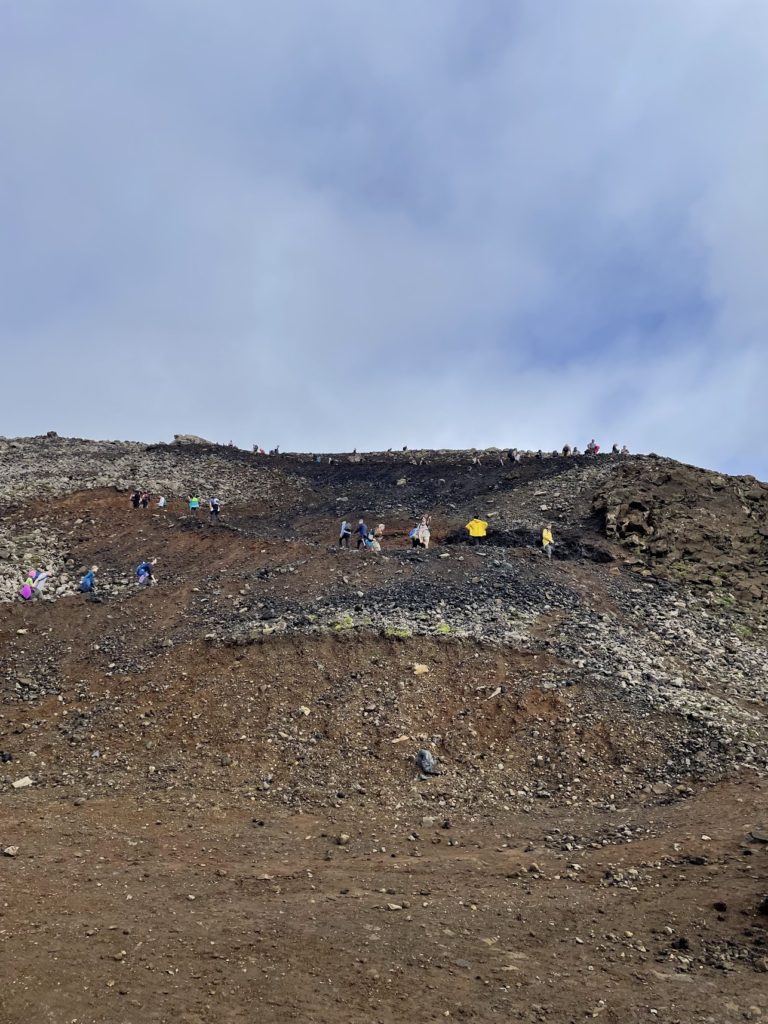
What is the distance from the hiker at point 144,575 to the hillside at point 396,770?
0.66 metres

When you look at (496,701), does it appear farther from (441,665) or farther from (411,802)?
(411,802)

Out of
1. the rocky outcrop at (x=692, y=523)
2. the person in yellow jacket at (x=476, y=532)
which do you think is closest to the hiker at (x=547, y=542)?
the person in yellow jacket at (x=476, y=532)

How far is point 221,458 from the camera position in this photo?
40.6 meters

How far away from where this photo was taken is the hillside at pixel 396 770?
316 inches

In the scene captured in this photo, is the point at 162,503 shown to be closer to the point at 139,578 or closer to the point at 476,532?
the point at 139,578

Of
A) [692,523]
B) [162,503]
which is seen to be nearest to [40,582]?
[162,503]

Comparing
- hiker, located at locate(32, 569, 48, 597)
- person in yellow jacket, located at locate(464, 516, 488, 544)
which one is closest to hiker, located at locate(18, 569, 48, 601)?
hiker, located at locate(32, 569, 48, 597)

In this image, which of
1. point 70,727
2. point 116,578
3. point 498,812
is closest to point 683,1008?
point 498,812

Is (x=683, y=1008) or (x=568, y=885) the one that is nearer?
(x=683, y=1008)

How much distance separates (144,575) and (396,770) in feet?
40.3

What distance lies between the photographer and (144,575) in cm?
2242

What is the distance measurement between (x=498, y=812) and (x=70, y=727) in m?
9.36

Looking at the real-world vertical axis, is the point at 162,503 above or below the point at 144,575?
above

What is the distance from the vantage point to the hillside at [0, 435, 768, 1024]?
8039 millimetres
